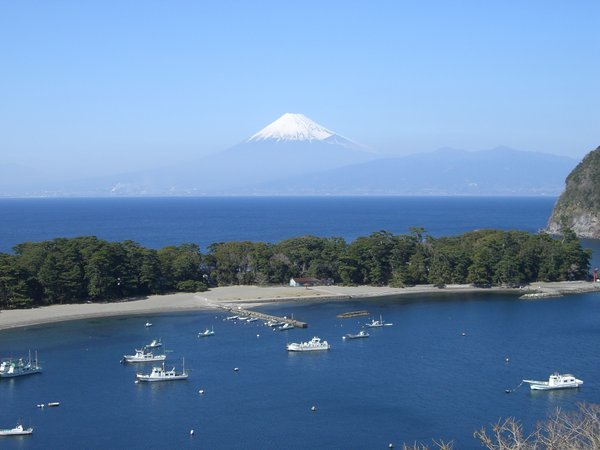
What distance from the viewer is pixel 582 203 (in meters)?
94.1

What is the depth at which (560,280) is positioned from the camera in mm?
53594

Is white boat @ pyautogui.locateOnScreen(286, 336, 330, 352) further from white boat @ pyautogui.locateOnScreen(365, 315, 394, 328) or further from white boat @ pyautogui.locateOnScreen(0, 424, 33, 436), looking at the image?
white boat @ pyautogui.locateOnScreen(0, 424, 33, 436)

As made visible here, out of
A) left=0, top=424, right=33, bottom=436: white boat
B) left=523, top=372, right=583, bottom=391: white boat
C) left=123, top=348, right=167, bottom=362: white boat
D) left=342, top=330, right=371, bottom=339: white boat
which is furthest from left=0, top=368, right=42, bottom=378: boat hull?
left=523, top=372, right=583, bottom=391: white boat

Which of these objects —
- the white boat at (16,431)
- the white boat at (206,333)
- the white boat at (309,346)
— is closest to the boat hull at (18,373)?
the white boat at (16,431)

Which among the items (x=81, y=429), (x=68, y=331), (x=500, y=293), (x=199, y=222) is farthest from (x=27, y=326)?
(x=199, y=222)

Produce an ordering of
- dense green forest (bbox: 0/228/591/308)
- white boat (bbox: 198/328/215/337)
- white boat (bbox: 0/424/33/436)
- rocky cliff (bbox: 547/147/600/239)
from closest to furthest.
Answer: white boat (bbox: 0/424/33/436) → white boat (bbox: 198/328/215/337) → dense green forest (bbox: 0/228/591/308) → rocky cliff (bbox: 547/147/600/239)

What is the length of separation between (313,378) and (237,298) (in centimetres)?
1846

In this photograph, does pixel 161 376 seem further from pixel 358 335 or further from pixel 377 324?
pixel 377 324

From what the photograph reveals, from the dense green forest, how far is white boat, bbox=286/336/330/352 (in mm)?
16117

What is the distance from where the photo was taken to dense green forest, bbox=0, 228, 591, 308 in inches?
1839

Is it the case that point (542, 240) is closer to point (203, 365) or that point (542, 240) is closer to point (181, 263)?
point (181, 263)

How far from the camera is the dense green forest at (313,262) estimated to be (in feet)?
153

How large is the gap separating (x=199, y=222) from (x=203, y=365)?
8758 centimetres

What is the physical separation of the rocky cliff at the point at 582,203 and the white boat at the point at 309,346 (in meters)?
63.9
